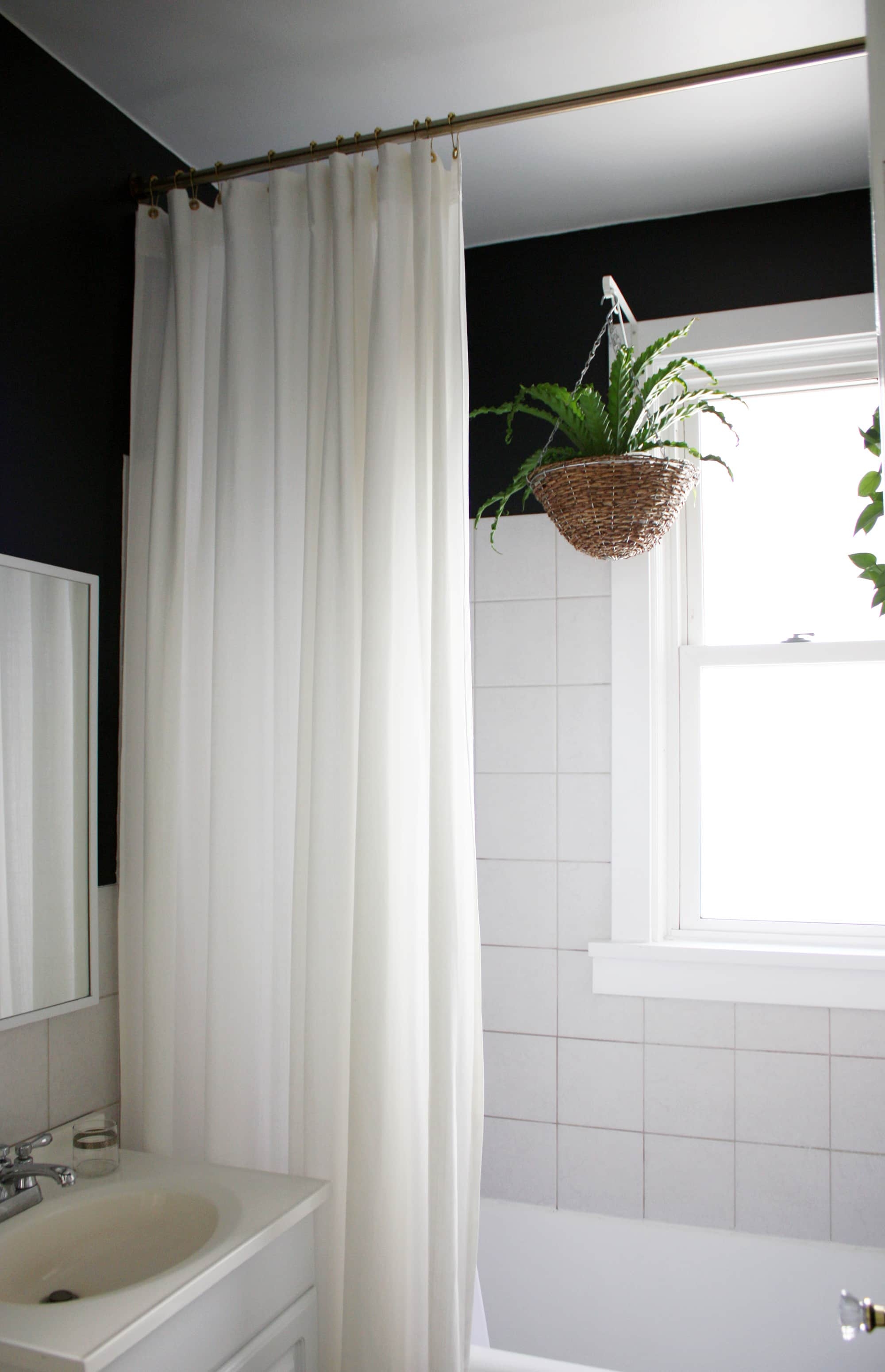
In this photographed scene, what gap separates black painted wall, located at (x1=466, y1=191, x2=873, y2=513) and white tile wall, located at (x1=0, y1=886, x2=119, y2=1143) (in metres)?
1.53

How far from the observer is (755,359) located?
8.63 feet

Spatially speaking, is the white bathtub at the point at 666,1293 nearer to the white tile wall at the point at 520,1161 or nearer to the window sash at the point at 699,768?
the white tile wall at the point at 520,1161

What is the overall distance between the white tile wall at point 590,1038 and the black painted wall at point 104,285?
51cm

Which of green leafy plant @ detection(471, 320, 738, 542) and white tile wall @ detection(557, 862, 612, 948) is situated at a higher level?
green leafy plant @ detection(471, 320, 738, 542)

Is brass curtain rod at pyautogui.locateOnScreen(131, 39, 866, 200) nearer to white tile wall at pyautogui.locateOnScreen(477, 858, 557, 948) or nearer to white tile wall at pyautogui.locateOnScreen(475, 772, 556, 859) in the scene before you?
white tile wall at pyautogui.locateOnScreen(475, 772, 556, 859)

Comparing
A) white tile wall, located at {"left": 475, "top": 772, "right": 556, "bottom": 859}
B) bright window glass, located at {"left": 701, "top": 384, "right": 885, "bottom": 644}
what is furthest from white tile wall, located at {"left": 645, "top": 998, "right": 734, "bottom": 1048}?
bright window glass, located at {"left": 701, "top": 384, "right": 885, "bottom": 644}

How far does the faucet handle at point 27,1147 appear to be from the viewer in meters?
1.61

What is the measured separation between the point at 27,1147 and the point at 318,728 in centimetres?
83

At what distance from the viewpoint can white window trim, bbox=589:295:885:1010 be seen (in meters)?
2.48

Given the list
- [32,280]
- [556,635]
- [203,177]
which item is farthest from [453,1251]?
[203,177]

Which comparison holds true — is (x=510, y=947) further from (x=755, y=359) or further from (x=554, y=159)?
(x=554, y=159)

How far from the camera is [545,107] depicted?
6.24ft

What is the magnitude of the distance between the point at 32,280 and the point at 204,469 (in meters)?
0.46

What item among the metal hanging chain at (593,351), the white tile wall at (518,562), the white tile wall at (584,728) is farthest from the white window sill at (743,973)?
the metal hanging chain at (593,351)
